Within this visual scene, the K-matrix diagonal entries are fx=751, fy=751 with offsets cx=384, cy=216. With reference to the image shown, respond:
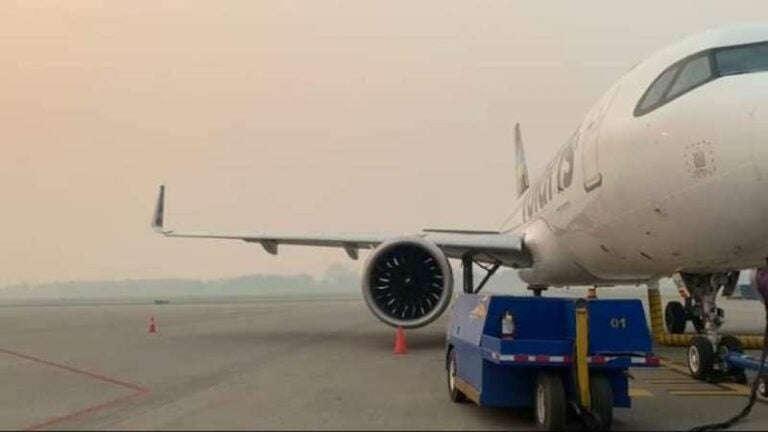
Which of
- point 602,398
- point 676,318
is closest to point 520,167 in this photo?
point 676,318

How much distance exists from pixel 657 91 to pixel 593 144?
1191 millimetres

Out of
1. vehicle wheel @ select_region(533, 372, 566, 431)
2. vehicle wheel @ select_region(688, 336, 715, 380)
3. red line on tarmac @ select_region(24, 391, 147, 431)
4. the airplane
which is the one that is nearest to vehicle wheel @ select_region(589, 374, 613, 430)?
vehicle wheel @ select_region(533, 372, 566, 431)

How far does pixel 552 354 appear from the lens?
21.8ft

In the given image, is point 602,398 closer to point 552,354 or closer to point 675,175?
point 552,354

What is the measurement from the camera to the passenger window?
27.3 ft

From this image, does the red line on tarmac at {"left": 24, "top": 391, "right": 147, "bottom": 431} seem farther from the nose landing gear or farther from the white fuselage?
the nose landing gear

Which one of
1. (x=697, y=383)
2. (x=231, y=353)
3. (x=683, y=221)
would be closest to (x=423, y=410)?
(x=683, y=221)

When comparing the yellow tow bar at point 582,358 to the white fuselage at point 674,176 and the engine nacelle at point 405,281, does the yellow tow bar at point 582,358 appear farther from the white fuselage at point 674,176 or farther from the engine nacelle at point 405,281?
the engine nacelle at point 405,281

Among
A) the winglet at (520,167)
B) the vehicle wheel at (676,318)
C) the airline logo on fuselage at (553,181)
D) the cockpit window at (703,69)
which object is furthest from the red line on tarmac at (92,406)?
the winglet at (520,167)

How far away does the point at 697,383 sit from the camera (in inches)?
363

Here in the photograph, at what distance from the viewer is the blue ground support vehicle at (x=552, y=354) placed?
6.49 m

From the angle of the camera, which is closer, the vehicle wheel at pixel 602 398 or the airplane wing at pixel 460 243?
the vehicle wheel at pixel 602 398

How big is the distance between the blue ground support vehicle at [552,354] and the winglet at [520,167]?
58.7 feet

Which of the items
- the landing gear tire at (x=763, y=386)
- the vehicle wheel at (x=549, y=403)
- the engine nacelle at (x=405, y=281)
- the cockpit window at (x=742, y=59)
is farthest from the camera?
the engine nacelle at (x=405, y=281)
